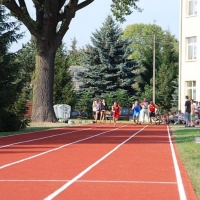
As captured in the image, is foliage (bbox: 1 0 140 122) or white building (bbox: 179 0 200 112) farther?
white building (bbox: 179 0 200 112)

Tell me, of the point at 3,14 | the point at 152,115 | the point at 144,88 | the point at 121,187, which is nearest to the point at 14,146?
the point at 121,187

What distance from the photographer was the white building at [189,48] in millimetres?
51781

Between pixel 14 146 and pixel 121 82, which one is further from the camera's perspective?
pixel 121 82

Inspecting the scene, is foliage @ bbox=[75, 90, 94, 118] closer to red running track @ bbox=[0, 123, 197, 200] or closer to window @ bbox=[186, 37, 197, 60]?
window @ bbox=[186, 37, 197, 60]

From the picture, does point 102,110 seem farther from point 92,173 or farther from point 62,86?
point 92,173

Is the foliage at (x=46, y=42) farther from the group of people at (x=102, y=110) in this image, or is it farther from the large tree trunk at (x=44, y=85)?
the group of people at (x=102, y=110)

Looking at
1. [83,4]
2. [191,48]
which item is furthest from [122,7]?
[191,48]

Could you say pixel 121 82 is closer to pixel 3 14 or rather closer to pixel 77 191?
pixel 3 14

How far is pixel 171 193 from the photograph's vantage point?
10.1 m

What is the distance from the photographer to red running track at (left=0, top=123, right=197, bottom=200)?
389 inches

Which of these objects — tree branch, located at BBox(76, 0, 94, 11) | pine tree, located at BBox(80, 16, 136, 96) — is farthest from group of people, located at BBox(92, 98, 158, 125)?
pine tree, located at BBox(80, 16, 136, 96)

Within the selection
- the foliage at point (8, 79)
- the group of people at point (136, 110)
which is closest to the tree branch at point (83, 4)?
the group of people at point (136, 110)

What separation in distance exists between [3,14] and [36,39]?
8.60 metres

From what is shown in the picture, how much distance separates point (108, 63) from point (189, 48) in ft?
43.6
